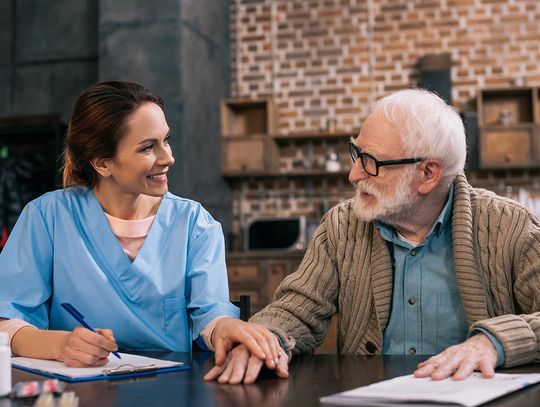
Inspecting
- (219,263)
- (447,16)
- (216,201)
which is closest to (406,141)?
(219,263)

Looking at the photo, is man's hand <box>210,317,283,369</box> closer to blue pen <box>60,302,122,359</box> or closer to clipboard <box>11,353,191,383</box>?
clipboard <box>11,353,191,383</box>

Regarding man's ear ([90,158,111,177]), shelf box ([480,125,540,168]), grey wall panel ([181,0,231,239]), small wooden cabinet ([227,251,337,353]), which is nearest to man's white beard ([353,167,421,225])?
man's ear ([90,158,111,177])

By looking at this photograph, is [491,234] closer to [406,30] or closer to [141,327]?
[141,327]

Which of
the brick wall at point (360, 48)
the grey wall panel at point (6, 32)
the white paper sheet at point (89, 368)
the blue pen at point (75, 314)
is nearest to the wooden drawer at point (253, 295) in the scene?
the brick wall at point (360, 48)

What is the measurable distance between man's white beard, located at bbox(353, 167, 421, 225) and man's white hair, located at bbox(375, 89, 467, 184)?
72 millimetres

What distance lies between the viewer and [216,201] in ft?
20.0

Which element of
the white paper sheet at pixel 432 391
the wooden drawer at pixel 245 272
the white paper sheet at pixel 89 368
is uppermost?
the white paper sheet at pixel 432 391

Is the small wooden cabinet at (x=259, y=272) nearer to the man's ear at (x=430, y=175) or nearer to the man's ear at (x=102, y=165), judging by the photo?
the man's ear at (x=102, y=165)

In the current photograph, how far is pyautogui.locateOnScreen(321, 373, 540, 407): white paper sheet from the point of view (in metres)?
1.13

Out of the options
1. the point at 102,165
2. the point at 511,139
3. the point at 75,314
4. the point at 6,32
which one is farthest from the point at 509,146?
the point at 75,314

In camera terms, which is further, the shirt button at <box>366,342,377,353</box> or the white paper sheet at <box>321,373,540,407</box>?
the shirt button at <box>366,342,377,353</box>

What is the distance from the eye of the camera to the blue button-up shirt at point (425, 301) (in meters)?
2.00

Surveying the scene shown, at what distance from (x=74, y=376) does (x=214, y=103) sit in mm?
4891

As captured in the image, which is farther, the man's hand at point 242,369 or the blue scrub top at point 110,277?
the blue scrub top at point 110,277
